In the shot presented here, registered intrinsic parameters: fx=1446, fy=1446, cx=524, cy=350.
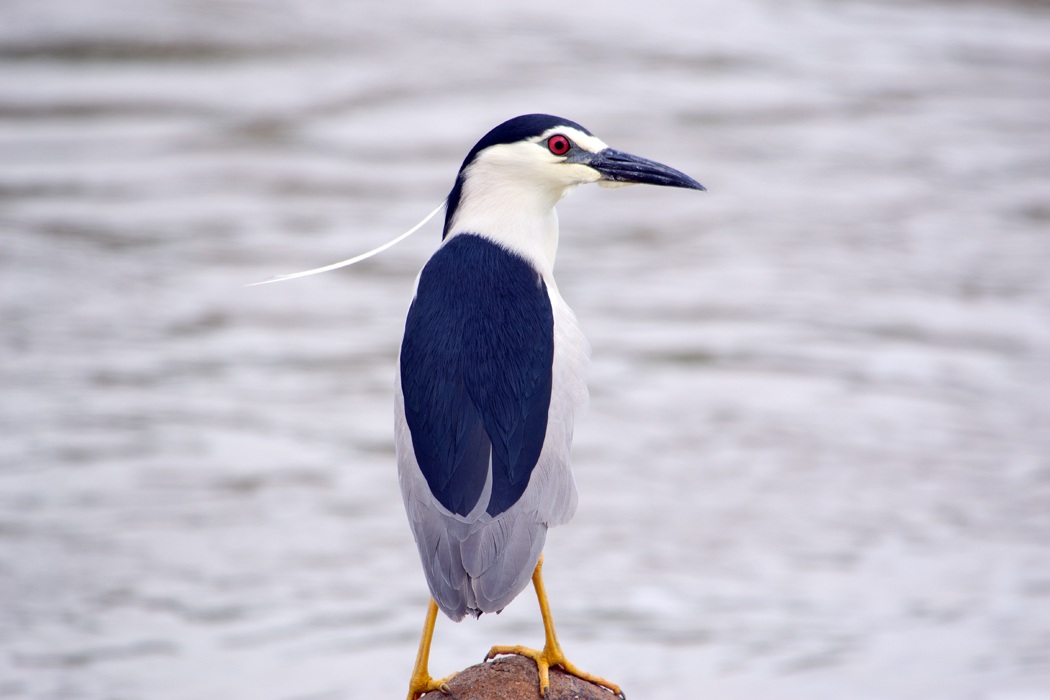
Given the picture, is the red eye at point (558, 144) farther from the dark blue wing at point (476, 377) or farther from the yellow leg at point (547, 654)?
the yellow leg at point (547, 654)

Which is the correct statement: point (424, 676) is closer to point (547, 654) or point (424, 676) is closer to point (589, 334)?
point (547, 654)

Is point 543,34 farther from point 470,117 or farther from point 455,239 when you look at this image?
point 455,239

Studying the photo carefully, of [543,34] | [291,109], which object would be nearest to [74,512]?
[291,109]

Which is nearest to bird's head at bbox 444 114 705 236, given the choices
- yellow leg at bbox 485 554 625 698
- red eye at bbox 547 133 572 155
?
red eye at bbox 547 133 572 155

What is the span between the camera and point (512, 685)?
180 inches

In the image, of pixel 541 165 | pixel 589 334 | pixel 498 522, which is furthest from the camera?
pixel 589 334

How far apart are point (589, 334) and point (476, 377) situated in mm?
9285

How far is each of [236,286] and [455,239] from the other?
10.1 m

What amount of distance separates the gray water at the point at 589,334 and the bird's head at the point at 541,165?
4.41m

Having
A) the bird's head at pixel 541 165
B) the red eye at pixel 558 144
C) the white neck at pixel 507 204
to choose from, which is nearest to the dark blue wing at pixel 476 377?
the white neck at pixel 507 204

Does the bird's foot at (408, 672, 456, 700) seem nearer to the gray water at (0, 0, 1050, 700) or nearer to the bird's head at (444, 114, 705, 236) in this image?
the bird's head at (444, 114, 705, 236)

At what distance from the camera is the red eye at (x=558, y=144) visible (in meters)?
5.04

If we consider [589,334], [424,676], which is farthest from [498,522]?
[589,334]

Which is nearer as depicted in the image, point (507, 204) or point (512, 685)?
point (512, 685)
